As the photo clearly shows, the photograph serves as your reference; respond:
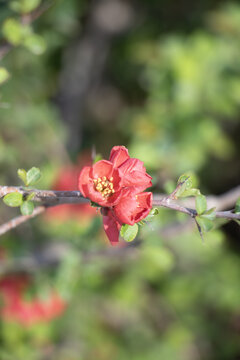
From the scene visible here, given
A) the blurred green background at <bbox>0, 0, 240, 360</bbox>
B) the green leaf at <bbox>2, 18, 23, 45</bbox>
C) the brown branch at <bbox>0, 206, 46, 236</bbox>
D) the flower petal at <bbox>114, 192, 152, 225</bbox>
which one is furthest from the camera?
the blurred green background at <bbox>0, 0, 240, 360</bbox>

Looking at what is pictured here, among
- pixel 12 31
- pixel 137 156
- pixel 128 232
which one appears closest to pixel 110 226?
pixel 128 232

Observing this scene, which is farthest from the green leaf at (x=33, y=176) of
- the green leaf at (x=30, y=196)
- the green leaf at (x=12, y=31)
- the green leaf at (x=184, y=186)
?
the green leaf at (x=12, y=31)

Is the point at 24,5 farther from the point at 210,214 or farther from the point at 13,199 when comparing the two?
the point at 210,214

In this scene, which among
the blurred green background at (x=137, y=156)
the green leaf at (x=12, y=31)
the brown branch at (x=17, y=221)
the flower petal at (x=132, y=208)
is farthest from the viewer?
the blurred green background at (x=137, y=156)

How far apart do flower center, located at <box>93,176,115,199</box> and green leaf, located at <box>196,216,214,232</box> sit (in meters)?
0.15

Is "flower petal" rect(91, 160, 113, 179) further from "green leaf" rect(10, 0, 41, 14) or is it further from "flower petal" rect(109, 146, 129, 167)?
"green leaf" rect(10, 0, 41, 14)

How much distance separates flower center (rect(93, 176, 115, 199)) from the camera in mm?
640

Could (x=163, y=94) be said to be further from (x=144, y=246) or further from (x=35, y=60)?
(x=144, y=246)

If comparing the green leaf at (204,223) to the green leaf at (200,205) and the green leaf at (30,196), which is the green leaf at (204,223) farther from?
the green leaf at (30,196)

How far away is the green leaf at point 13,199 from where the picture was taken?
642mm

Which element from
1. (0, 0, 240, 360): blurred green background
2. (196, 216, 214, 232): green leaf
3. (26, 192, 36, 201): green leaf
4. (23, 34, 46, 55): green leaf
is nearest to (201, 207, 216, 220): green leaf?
(196, 216, 214, 232): green leaf

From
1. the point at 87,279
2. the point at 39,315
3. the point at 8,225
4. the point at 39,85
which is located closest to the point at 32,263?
the point at 39,315

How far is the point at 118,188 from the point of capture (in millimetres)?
625

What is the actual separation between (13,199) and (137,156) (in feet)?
3.67
